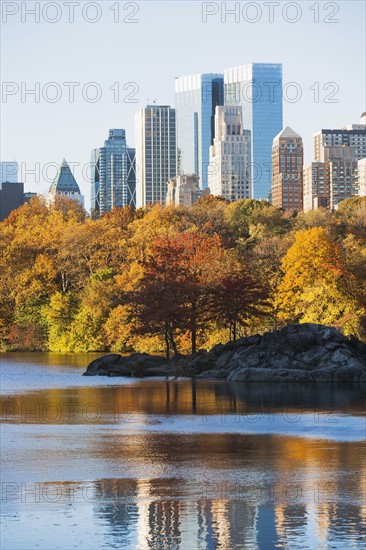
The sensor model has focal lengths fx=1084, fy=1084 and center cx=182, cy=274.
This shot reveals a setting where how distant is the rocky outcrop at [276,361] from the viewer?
3997 cm

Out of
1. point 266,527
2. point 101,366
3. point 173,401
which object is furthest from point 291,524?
point 101,366

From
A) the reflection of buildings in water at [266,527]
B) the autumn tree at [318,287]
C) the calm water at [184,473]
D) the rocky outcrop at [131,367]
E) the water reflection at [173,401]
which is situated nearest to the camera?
the reflection of buildings in water at [266,527]

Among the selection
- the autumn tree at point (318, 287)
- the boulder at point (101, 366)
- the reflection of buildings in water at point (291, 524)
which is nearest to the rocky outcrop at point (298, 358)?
the boulder at point (101, 366)

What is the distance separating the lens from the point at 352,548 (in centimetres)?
1220

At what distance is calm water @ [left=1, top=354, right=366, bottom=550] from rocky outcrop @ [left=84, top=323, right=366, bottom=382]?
7.95m

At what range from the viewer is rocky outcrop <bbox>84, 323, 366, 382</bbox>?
3997cm

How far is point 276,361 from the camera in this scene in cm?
4203

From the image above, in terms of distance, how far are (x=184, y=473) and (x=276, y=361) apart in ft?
81.4

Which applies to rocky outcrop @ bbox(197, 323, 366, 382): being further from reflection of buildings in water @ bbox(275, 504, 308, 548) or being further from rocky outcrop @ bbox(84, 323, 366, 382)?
reflection of buildings in water @ bbox(275, 504, 308, 548)

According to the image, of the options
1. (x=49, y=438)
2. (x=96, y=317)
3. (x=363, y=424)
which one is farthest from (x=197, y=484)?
(x=96, y=317)

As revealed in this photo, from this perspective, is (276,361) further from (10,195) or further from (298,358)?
(10,195)

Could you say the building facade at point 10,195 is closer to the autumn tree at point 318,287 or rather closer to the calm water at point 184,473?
the autumn tree at point 318,287

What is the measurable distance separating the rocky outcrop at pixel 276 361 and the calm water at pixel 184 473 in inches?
313

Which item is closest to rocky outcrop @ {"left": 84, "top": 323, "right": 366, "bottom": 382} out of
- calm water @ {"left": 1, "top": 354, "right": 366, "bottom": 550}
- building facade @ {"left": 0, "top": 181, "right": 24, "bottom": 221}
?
calm water @ {"left": 1, "top": 354, "right": 366, "bottom": 550}
